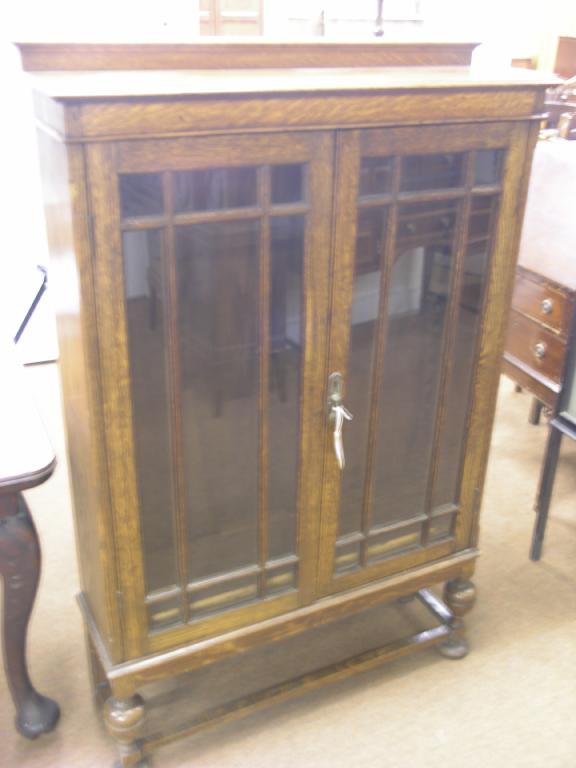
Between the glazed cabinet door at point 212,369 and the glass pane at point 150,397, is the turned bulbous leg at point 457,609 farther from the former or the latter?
the glass pane at point 150,397

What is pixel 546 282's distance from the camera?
6.81ft

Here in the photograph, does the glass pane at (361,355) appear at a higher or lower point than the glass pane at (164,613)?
higher

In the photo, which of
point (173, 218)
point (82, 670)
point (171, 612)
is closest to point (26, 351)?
point (82, 670)

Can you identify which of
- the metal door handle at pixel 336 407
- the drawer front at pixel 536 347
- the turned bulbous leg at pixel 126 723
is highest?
the metal door handle at pixel 336 407

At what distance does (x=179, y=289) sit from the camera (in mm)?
1199

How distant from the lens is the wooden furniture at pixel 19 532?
1340mm

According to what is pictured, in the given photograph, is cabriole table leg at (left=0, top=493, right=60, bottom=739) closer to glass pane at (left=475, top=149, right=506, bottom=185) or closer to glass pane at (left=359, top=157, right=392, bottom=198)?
glass pane at (left=359, top=157, right=392, bottom=198)

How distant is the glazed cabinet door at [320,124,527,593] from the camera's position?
1.29 meters

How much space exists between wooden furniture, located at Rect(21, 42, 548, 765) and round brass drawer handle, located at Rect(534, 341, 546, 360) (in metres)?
0.60

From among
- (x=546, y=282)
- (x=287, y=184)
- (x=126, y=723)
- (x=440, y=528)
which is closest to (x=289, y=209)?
(x=287, y=184)

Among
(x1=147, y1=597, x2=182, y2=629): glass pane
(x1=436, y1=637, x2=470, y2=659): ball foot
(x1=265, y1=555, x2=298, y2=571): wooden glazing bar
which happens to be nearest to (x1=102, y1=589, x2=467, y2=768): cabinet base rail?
(x1=436, y1=637, x2=470, y2=659): ball foot

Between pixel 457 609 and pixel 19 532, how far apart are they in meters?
0.98

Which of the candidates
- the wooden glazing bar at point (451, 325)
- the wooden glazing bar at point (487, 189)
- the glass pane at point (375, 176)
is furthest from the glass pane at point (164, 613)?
the wooden glazing bar at point (487, 189)

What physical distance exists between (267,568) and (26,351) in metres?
2.03
